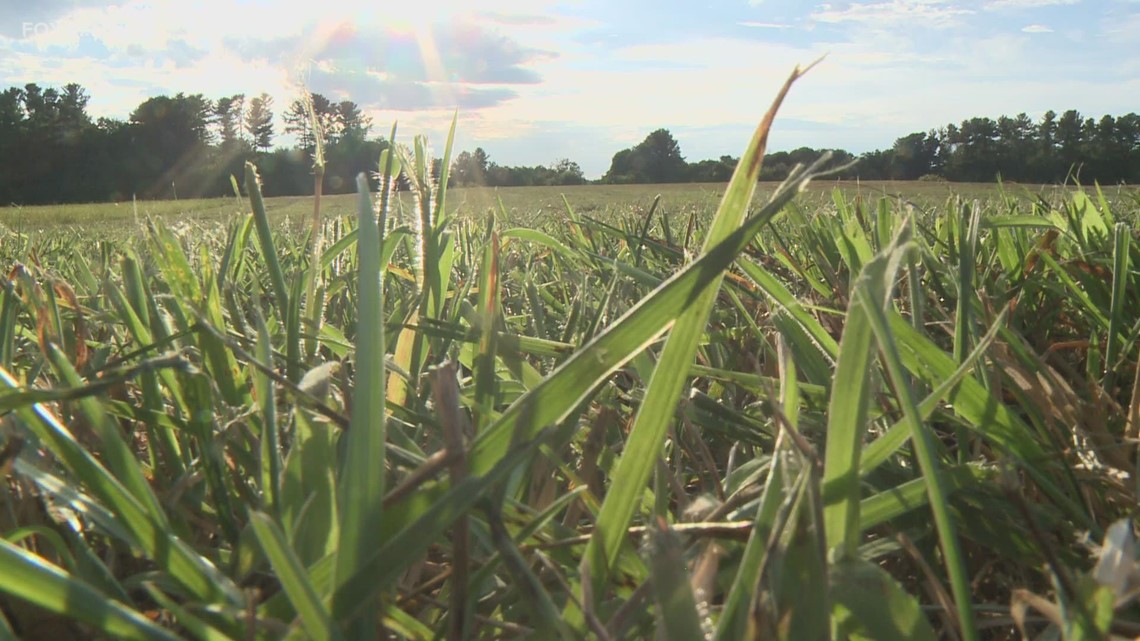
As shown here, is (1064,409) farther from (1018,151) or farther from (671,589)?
(1018,151)

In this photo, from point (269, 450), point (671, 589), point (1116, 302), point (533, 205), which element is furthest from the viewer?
point (533, 205)

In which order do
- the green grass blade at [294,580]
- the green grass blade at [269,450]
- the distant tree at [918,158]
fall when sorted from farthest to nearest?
the distant tree at [918,158] → the green grass blade at [269,450] → the green grass blade at [294,580]

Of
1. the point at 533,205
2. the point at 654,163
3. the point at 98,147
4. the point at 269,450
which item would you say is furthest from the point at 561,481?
the point at 98,147

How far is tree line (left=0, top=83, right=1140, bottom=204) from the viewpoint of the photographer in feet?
74.3

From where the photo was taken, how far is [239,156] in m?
24.0

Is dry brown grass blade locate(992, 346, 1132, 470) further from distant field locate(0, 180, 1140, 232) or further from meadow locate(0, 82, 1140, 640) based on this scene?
distant field locate(0, 180, 1140, 232)

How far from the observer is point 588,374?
1.07 ft

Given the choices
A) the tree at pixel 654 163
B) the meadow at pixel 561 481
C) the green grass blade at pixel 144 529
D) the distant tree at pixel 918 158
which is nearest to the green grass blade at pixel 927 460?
the meadow at pixel 561 481

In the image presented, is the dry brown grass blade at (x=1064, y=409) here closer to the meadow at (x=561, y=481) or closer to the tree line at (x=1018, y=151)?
the meadow at (x=561, y=481)

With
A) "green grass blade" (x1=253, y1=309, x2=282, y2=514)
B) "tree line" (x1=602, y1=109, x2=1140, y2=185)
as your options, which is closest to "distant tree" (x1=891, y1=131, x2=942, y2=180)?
"tree line" (x1=602, y1=109, x2=1140, y2=185)

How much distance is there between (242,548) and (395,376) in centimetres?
20

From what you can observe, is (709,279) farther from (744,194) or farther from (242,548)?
(242,548)

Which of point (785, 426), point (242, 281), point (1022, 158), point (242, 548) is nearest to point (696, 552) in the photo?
point (785, 426)

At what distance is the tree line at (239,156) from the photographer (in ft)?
74.3
